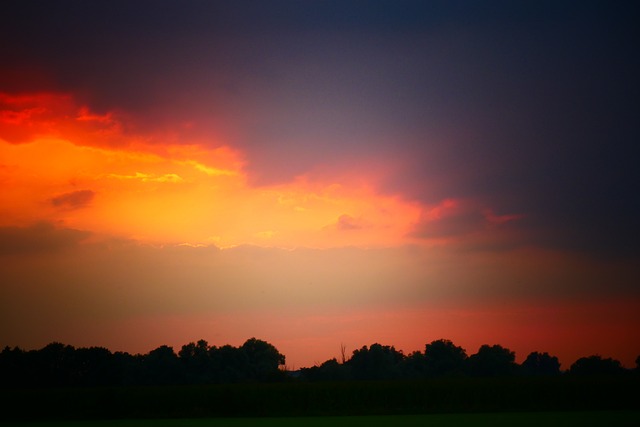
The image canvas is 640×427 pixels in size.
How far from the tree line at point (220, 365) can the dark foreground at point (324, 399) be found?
1131 inches

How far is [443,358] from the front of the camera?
91.6 meters

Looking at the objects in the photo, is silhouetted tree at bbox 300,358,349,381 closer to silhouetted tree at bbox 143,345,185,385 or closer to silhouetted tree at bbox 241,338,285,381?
silhouetted tree at bbox 241,338,285,381

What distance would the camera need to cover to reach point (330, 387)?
42.9m

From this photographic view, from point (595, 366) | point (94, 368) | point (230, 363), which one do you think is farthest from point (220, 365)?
point (595, 366)

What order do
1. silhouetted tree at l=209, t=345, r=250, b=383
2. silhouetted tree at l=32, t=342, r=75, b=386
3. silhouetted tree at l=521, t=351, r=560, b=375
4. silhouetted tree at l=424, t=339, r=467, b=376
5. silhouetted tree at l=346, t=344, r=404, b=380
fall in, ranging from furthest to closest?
1. silhouetted tree at l=521, t=351, r=560, b=375
2. silhouetted tree at l=424, t=339, r=467, b=376
3. silhouetted tree at l=346, t=344, r=404, b=380
4. silhouetted tree at l=209, t=345, r=250, b=383
5. silhouetted tree at l=32, t=342, r=75, b=386

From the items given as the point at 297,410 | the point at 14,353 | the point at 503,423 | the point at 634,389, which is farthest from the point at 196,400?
the point at 14,353

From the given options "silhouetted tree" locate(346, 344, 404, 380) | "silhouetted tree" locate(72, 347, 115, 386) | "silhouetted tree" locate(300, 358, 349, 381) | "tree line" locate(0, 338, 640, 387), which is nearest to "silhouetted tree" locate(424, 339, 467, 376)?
"tree line" locate(0, 338, 640, 387)

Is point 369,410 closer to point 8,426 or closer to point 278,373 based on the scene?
point 278,373

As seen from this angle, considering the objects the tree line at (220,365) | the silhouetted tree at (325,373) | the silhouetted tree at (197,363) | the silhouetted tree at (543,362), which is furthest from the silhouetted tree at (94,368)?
the silhouetted tree at (543,362)

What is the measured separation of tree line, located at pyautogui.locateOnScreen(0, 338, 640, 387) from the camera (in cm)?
7500

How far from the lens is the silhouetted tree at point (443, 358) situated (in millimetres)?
88625

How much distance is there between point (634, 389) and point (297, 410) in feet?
71.4

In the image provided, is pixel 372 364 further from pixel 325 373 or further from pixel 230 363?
pixel 230 363

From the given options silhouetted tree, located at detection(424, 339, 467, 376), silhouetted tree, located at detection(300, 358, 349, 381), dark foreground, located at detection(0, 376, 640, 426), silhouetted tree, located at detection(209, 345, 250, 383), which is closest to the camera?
dark foreground, located at detection(0, 376, 640, 426)
